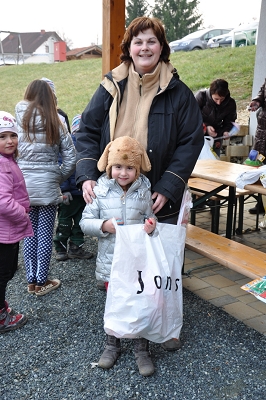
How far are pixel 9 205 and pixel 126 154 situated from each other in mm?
832

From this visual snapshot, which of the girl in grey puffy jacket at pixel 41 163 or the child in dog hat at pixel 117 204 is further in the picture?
the girl in grey puffy jacket at pixel 41 163

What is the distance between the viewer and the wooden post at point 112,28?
432cm

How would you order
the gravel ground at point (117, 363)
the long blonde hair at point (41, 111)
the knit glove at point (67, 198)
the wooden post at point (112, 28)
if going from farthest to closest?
the wooden post at point (112, 28) < the knit glove at point (67, 198) < the long blonde hair at point (41, 111) < the gravel ground at point (117, 363)

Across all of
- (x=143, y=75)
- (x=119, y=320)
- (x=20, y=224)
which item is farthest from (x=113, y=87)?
(x=119, y=320)

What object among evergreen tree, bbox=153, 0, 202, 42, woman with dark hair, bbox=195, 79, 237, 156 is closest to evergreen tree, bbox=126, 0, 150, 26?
evergreen tree, bbox=153, 0, 202, 42

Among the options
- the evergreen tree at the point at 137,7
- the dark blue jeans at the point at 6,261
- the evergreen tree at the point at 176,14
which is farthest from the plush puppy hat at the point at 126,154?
the evergreen tree at the point at 137,7

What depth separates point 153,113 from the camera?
269cm

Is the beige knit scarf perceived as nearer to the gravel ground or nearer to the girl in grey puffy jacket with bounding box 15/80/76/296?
the girl in grey puffy jacket with bounding box 15/80/76/296

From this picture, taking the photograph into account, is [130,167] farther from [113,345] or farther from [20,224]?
[113,345]

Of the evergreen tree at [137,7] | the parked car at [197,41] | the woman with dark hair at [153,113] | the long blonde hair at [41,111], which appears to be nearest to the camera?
the woman with dark hair at [153,113]

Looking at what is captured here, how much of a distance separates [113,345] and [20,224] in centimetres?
98

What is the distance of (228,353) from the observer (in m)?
2.81

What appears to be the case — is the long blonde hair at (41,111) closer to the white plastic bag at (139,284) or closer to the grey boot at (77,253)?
the grey boot at (77,253)

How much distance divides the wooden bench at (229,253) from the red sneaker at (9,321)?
4.69ft
